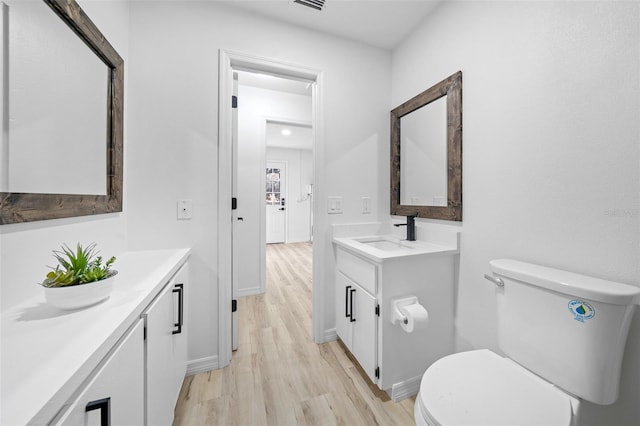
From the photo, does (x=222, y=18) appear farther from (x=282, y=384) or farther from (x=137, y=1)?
(x=282, y=384)

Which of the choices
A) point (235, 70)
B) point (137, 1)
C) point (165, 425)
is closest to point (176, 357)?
point (165, 425)

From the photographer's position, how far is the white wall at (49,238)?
71 cm

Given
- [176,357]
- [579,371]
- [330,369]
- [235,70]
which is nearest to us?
[579,371]

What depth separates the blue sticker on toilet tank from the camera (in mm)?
811

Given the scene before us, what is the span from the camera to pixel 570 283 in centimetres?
86

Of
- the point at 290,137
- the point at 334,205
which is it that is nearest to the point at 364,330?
the point at 334,205

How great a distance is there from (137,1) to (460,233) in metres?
2.36

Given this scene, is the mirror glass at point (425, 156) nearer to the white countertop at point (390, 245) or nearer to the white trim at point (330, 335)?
the white countertop at point (390, 245)

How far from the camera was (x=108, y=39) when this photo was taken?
48.5 inches

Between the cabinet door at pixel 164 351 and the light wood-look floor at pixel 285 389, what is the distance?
26 centimetres

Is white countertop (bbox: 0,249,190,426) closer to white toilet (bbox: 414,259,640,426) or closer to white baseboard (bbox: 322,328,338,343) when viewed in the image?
white toilet (bbox: 414,259,640,426)

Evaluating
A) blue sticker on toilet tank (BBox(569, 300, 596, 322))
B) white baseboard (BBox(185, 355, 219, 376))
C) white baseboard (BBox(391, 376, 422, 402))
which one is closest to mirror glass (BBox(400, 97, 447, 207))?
blue sticker on toilet tank (BBox(569, 300, 596, 322))

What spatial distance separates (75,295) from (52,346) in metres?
0.17

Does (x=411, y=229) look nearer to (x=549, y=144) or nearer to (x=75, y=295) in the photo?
(x=549, y=144)
